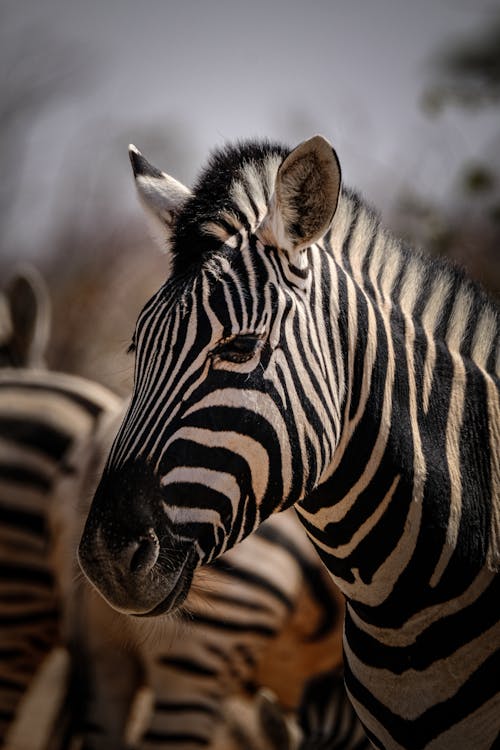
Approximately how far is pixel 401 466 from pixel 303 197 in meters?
0.84

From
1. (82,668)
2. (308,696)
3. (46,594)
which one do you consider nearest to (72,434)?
(46,594)

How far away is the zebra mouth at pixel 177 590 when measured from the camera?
7.04 ft

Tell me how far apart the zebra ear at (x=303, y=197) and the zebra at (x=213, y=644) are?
2431 millimetres

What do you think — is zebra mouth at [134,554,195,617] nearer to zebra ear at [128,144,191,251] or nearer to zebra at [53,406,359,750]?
zebra ear at [128,144,191,251]

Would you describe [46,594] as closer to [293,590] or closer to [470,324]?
[293,590]

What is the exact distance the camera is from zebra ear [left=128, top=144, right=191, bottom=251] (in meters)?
2.61

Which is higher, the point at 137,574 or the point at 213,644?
the point at 137,574

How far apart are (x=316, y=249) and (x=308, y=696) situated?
330cm

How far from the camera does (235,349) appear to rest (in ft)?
7.22

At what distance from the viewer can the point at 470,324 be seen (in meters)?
2.64

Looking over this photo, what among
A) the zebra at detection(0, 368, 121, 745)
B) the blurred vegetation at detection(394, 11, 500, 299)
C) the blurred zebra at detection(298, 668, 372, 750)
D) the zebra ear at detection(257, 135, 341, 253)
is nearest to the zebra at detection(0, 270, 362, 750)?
the zebra at detection(0, 368, 121, 745)

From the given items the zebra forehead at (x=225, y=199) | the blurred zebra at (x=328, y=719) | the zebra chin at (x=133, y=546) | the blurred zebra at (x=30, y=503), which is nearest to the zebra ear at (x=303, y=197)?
the zebra forehead at (x=225, y=199)

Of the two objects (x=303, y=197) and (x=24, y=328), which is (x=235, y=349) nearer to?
(x=303, y=197)

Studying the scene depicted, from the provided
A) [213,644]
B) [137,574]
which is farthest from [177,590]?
[213,644]
